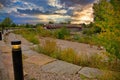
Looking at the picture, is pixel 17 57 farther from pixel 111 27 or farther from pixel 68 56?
pixel 68 56

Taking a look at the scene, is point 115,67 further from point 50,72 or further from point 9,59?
point 9,59

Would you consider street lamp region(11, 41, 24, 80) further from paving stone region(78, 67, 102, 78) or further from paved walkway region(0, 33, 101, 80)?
paving stone region(78, 67, 102, 78)

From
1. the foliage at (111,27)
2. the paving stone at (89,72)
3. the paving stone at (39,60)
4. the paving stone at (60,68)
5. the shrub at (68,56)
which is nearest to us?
the foliage at (111,27)

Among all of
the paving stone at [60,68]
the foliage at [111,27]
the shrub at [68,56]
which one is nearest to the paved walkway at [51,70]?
the paving stone at [60,68]

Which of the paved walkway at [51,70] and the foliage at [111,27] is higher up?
the foliage at [111,27]

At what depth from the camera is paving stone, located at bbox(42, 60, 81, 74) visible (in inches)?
221

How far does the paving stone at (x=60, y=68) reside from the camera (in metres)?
5.62

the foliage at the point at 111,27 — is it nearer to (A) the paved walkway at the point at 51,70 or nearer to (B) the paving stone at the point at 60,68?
(A) the paved walkway at the point at 51,70

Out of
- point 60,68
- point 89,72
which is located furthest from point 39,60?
point 89,72

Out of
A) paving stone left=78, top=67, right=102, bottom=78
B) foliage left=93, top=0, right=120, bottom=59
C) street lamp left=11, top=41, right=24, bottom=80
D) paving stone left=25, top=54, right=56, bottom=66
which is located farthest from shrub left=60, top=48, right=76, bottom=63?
street lamp left=11, top=41, right=24, bottom=80

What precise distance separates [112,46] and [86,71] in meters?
1.42

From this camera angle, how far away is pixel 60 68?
19.2 ft

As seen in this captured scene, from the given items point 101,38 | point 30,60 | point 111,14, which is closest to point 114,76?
point 101,38

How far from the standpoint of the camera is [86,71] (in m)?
5.53
